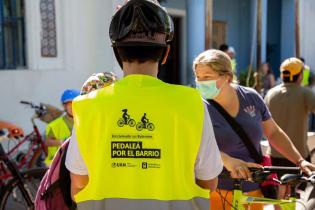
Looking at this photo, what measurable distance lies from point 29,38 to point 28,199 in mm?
2986

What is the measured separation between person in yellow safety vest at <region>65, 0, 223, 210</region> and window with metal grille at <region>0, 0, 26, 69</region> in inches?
203

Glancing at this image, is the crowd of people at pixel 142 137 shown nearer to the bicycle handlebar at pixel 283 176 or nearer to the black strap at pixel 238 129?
the bicycle handlebar at pixel 283 176

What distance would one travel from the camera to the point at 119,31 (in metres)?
1.56

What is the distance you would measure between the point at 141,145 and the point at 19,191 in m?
2.96

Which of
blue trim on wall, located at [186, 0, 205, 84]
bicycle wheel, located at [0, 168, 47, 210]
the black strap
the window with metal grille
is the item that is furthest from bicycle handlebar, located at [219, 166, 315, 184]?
blue trim on wall, located at [186, 0, 205, 84]

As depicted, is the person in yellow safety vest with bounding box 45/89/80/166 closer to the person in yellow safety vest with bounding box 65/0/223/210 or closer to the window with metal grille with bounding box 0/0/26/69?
the window with metal grille with bounding box 0/0/26/69

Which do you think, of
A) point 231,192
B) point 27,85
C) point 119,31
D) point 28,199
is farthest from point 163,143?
point 27,85

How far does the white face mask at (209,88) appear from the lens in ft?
8.54

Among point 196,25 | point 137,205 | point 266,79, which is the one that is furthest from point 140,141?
point 266,79

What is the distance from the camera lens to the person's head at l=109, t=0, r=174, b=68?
154 cm

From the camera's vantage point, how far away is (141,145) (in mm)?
1466

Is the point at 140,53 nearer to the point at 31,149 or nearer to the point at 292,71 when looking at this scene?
the point at 292,71

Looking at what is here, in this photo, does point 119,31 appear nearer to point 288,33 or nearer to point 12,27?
point 12,27

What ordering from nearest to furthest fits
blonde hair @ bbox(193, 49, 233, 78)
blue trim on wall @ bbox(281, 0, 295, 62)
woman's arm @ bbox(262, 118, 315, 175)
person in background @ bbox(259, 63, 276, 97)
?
blonde hair @ bbox(193, 49, 233, 78) < woman's arm @ bbox(262, 118, 315, 175) < person in background @ bbox(259, 63, 276, 97) < blue trim on wall @ bbox(281, 0, 295, 62)
